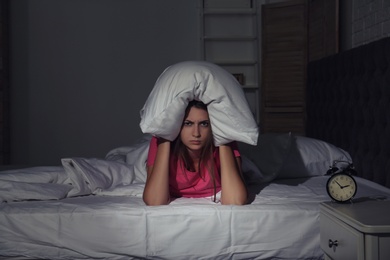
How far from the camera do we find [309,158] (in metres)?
2.90

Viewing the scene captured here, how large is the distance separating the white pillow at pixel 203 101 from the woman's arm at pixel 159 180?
0.09 meters

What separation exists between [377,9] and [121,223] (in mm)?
1874

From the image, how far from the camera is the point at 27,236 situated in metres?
2.00

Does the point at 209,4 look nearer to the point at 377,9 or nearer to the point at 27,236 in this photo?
the point at 377,9

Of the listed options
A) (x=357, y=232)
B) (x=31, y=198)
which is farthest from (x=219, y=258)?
(x=31, y=198)

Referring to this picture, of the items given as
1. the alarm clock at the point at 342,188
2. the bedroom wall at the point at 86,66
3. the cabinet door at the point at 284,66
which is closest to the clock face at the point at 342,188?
the alarm clock at the point at 342,188

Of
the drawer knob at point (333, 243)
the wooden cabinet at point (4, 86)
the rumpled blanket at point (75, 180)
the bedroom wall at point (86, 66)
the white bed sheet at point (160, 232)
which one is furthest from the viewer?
the bedroom wall at point (86, 66)

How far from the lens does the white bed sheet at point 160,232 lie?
1979 mm

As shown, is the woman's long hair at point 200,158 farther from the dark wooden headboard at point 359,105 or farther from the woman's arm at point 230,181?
the dark wooden headboard at point 359,105

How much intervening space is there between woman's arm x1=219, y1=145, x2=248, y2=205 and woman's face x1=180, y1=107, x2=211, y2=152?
0.09 m

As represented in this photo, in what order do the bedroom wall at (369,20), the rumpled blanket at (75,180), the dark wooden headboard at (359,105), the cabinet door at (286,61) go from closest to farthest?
1. the rumpled blanket at (75,180)
2. the dark wooden headboard at (359,105)
3. the bedroom wall at (369,20)
4. the cabinet door at (286,61)

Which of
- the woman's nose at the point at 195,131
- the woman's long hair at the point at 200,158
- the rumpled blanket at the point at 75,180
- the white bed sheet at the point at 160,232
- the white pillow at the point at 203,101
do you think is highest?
the white pillow at the point at 203,101

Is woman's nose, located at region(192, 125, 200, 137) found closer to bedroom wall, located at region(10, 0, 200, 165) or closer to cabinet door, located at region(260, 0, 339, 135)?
cabinet door, located at region(260, 0, 339, 135)

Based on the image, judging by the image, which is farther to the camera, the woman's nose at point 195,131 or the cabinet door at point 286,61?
the cabinet door at point 286,61
